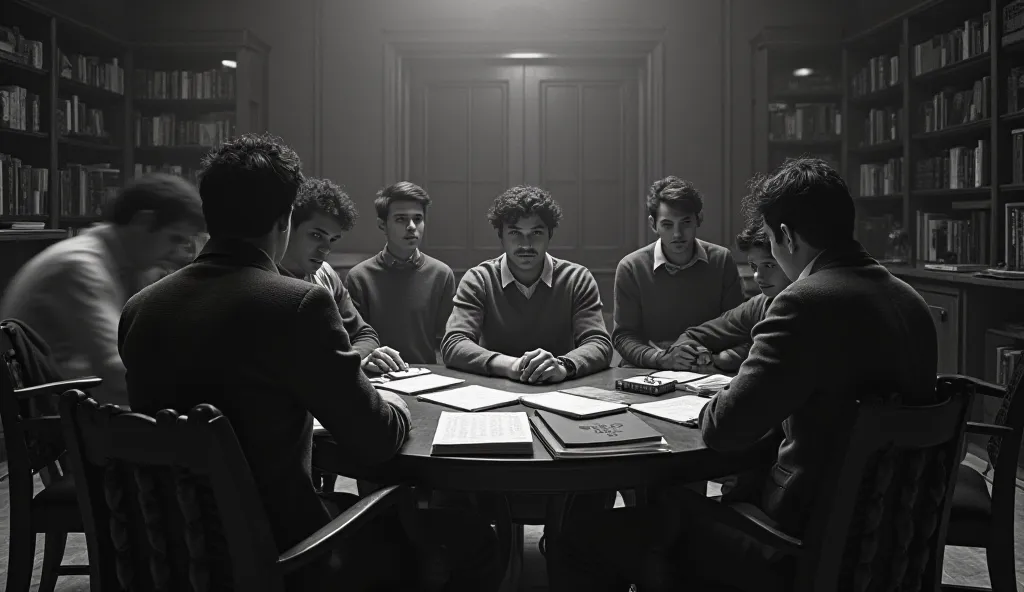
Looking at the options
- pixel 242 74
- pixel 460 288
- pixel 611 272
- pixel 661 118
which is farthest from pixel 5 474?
pixel 661 118

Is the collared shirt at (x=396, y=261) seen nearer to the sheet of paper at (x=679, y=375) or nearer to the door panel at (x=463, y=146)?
the sheet of paper at (x=679, y=375)

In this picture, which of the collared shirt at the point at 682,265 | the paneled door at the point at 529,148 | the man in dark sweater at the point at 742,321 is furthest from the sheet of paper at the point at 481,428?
the paneled door at the point at 529,148

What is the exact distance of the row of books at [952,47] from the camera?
402cm

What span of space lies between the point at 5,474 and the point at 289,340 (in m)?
3.07

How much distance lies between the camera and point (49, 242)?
4.55m

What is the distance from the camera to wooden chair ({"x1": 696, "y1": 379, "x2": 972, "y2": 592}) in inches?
49.4

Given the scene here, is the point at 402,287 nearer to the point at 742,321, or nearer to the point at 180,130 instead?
the point at 742,321

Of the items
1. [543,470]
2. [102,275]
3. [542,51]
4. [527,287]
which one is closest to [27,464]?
[102,275]

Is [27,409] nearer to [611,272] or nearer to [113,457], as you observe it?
[113,457]

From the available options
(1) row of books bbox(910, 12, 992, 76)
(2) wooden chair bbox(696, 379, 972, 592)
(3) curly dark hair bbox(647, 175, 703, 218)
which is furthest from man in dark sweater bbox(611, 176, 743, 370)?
(1) row of books bbox(910, 12, 992, 76)

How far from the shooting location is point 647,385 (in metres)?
2.11

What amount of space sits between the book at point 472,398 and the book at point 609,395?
0.17 meters

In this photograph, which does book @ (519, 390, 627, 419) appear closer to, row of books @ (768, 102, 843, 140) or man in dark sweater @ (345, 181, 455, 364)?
man in dark sweater @ (345, 181, 455, 364)

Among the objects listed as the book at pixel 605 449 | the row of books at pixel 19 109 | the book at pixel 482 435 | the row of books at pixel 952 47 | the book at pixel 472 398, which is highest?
the row of books at pixel 952 47
